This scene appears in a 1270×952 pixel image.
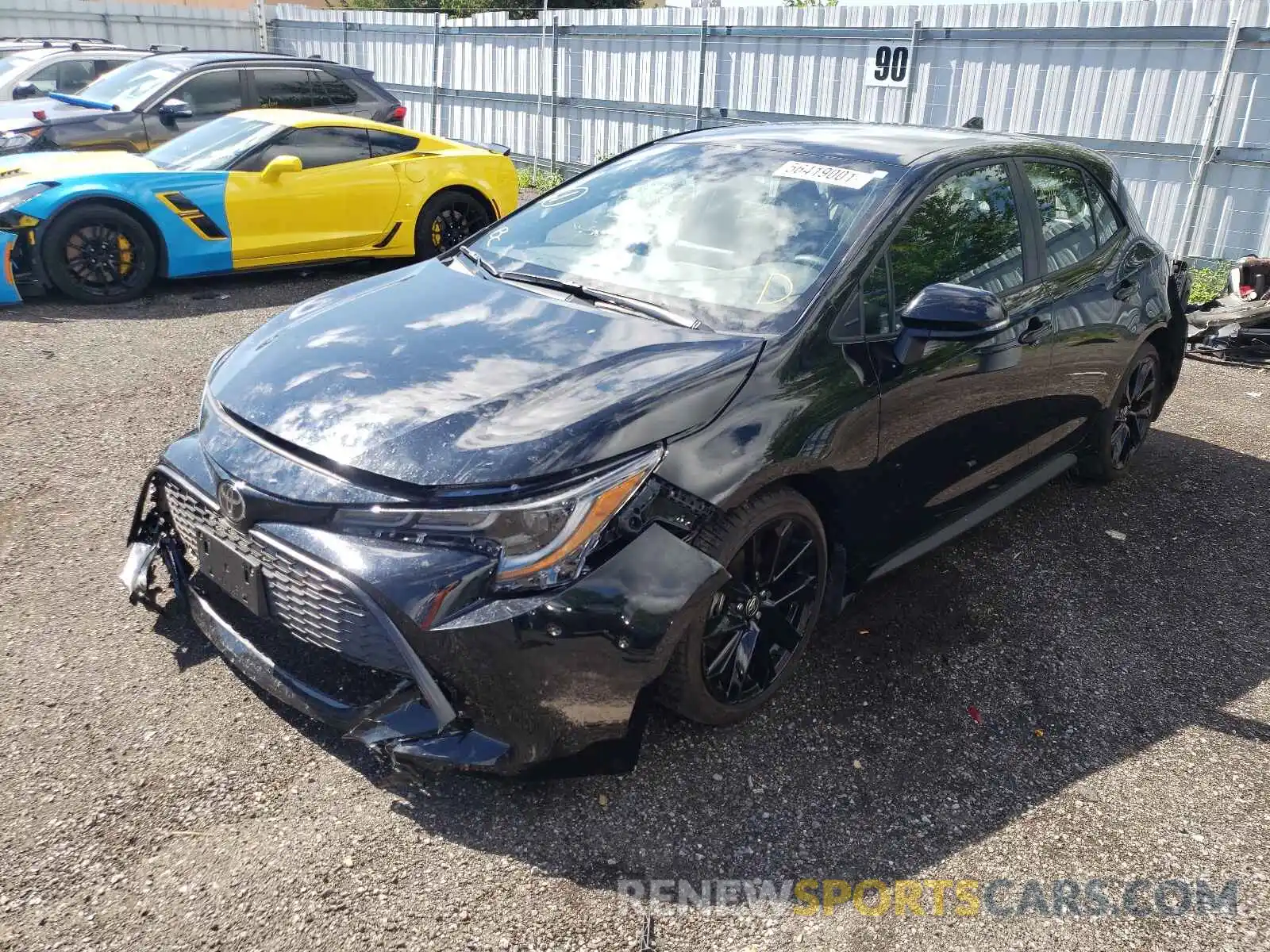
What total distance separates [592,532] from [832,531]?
1054 millimetres

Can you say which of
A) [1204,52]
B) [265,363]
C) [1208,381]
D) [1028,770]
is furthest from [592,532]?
[1204,52]

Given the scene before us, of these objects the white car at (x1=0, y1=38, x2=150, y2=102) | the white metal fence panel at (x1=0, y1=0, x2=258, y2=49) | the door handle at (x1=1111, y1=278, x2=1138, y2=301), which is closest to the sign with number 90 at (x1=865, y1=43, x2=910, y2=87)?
the door handle at (x1=1111, y1=278, x2=1138, y2=301)

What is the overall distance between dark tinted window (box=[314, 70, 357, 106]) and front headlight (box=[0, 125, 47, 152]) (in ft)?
8.15

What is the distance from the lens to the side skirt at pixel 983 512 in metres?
3.48

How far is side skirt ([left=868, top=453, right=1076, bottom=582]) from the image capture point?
3484mm

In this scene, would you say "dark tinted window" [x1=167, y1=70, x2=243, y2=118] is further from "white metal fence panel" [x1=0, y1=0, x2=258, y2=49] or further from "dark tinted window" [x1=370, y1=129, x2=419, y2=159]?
"white metal fence panel" [x1=0, y1=0, x2=258, y2=49]

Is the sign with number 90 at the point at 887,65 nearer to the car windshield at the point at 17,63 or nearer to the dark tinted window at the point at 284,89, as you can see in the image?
the dark tinted window at the point at 284,89

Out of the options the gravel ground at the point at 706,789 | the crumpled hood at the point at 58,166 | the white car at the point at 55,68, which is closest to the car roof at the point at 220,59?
the crumpled hood at the point at 58,166

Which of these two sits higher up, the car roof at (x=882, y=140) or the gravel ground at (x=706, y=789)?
the car roof at (x=882, y=140)

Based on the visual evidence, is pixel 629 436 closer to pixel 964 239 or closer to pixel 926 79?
pixel 964 239

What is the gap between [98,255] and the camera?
282 inches

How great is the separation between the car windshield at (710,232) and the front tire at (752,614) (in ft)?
1.95

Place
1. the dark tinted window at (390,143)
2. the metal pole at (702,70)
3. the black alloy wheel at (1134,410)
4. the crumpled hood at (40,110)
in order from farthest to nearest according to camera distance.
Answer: the metal pole at (702,70) → the crumpled hood at (40,110) → the dark tinted window at (390,143) → the black alloy wheel at (1134,410)

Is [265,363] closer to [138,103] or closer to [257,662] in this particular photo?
[257,662]
